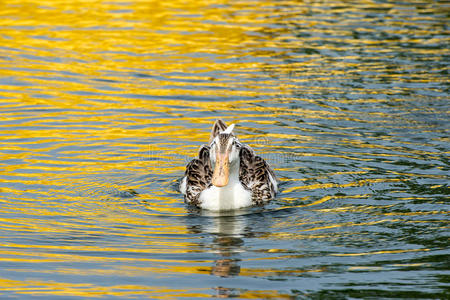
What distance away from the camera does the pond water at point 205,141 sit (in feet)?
32.2

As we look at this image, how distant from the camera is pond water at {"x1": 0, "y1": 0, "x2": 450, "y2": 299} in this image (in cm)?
980

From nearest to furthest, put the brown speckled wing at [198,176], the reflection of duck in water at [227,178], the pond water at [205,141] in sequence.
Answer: the pond water at [205,141] → the reflection of duck in water at [227,178] → the brown speckled wing at [198,176]

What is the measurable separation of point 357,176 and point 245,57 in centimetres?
909

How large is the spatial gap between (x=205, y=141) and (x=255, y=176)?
278 cm

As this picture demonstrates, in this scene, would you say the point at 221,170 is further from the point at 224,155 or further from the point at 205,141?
the point at 205,141

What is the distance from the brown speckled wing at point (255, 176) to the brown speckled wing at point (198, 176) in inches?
19.9

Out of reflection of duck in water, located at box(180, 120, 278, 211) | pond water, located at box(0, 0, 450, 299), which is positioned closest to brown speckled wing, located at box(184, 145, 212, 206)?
reflection of duck in water, located at box(180, 120, 278, 211)

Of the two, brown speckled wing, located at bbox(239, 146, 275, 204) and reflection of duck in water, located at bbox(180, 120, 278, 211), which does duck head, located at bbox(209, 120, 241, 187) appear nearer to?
reflection of duck in water, located at bbox(180, 120, 278, 211)

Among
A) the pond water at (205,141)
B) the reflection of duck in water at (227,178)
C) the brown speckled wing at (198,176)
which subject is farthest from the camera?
the brown speckled wing at (198,176)

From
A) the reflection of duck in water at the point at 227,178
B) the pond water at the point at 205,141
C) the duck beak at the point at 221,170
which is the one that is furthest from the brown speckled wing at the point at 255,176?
the duck beak at the point at 221,170

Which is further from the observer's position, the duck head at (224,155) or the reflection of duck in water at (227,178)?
the reflection of duck in water at (227,178)

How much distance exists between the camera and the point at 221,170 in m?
12.1

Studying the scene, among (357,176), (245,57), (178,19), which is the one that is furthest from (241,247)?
(178,19)

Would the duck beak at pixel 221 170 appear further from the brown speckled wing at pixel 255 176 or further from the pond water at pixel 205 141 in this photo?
the brown speckled wing at pixel 255 176
